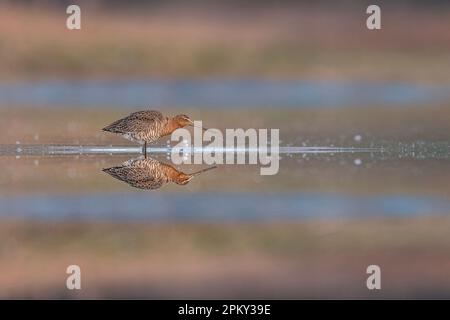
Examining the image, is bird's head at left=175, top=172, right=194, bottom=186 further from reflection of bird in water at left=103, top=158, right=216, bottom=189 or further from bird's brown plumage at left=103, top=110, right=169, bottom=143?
bird's brown plumage at left=103, top=110, right=169, bottom=143

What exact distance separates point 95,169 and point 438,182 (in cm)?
371

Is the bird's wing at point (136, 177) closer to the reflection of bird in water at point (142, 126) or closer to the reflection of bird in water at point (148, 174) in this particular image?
the reflection of bird in water at point (148, 174)

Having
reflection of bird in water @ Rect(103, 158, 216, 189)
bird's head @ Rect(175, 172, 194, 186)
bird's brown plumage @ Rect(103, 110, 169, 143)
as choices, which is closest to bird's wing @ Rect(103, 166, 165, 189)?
reflection of bird in water @ Rect(103, 158, 216, 189)

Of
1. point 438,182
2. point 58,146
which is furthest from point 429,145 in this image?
point 58,146

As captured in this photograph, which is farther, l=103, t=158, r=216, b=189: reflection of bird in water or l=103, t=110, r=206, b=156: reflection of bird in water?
l=103, t=110, r=206, b=156: reflection of bird in water

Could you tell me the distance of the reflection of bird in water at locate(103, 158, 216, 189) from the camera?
8.48 meters

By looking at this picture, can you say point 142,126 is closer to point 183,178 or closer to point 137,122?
point 137,122

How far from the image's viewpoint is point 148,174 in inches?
349

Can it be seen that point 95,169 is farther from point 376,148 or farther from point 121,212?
point 376,148

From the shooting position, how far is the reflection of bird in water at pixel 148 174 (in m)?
8.48

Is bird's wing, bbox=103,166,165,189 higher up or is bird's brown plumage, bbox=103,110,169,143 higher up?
bird's brown plumage, bbox=103,110,169,143

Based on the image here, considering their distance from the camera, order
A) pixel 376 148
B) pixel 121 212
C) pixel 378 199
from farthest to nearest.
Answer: pixel 376 148
pixel 378 199
pixel 121 212

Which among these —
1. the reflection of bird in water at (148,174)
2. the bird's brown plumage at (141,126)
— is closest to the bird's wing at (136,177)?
the reflection of bird in water at (148,174)

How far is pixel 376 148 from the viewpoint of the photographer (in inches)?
→ 511
